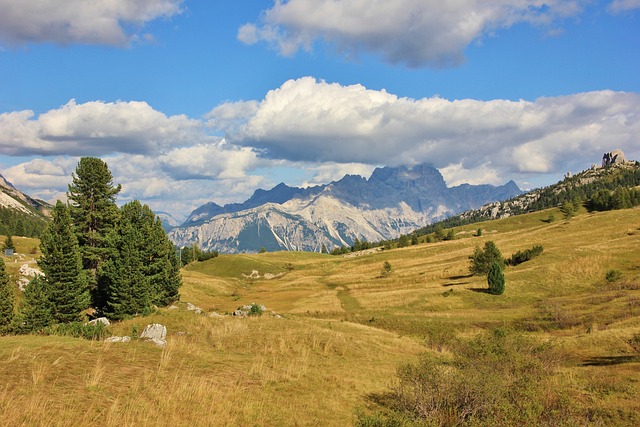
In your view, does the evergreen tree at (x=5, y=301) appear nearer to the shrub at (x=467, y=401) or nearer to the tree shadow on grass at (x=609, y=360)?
the shrub at (x=467, y=401)

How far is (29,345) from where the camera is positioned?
20.2m

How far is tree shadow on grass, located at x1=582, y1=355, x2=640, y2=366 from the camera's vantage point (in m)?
25.9

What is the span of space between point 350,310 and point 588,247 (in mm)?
56558

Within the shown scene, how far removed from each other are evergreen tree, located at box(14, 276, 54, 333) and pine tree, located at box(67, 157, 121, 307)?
1358cm

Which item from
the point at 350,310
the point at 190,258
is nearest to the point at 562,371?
the point at 350,310

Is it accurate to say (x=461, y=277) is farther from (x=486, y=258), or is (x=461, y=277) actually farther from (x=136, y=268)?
(x=136, y=268)

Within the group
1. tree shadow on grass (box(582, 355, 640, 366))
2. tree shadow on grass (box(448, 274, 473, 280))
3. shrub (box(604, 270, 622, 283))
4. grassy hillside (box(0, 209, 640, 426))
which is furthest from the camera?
tree shadow on grass (box(448, 274, 473, 280))

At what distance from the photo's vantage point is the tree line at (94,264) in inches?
1542

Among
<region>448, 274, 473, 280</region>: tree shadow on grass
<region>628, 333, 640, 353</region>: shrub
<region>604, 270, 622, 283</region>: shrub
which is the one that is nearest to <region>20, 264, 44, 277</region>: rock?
<region>628, 333, 640, 353</region>: shrub

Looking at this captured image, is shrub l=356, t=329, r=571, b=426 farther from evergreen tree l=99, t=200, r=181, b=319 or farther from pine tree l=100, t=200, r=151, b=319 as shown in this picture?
evergreen tree l=99, t=200, r=181, b=319

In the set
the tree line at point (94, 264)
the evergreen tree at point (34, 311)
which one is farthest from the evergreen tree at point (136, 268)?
the evergreen tree at point (34, 311)

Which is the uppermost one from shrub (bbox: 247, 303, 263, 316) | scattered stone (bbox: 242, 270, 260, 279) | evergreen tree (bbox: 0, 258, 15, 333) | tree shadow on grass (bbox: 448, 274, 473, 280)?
evergreen tree (bbox: 0, 258, 15, 333)

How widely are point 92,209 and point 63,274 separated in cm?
1709

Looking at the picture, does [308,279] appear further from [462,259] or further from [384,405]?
[384,405]
